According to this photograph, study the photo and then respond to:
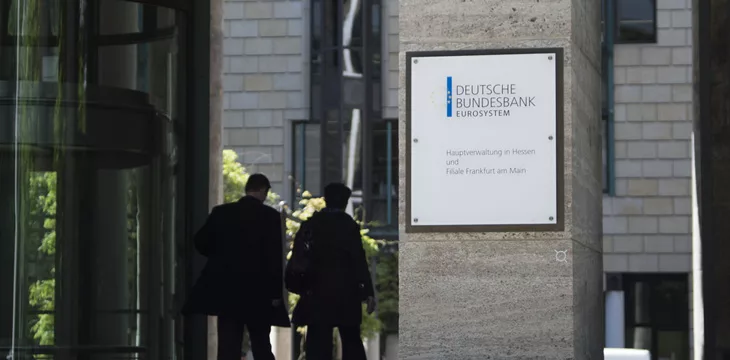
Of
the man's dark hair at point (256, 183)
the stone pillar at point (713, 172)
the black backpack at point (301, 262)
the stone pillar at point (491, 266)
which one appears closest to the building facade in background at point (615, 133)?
the stone pillar at point (713, 172)

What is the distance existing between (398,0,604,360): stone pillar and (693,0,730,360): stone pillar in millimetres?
6376

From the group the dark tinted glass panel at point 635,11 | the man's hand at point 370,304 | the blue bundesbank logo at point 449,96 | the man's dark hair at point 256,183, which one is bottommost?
the man's hand at point 370,304

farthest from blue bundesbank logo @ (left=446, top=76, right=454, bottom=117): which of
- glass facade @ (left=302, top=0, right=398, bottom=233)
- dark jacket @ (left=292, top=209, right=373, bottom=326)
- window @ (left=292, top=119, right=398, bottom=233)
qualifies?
glass facade @ (left=302, top=0, right=398, bottom=233)

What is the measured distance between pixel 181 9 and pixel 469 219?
5486 millimetres

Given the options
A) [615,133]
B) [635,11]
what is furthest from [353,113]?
[635,11]

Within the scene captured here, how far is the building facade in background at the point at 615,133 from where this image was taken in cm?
3791

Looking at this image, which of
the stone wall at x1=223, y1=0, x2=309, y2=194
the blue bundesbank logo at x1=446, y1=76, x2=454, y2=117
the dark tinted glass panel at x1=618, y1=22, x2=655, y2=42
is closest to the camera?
the blue bundesbank logo at x1=446, y1=76, x2=454, y2=117

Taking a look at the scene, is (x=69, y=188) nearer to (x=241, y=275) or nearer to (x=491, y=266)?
(x=241, y=275)

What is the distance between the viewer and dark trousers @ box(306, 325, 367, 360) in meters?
13.2

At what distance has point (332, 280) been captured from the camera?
43.3 ft

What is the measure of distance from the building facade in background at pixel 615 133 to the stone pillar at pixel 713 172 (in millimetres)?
20960

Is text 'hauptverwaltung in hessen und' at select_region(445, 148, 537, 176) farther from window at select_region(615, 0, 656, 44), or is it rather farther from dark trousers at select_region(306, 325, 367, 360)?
window at select_region(615, 0, 656, 44)

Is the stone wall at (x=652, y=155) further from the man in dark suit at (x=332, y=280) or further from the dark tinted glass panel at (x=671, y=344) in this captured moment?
the man in dark suit at (x=332, y=280)

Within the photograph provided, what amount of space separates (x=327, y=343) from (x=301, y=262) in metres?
0.62
